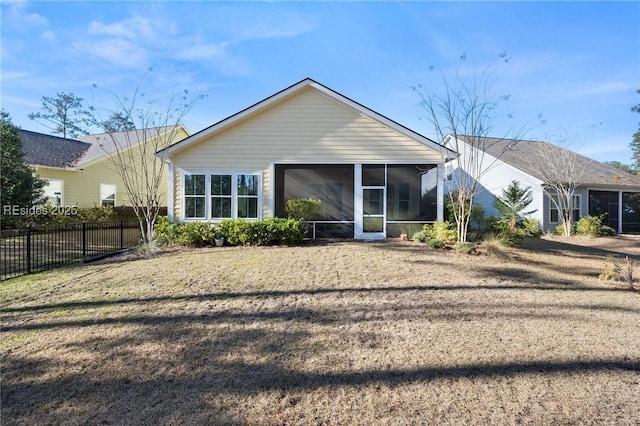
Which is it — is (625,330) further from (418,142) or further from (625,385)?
(418,142)

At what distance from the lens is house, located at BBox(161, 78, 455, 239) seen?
1383 cm

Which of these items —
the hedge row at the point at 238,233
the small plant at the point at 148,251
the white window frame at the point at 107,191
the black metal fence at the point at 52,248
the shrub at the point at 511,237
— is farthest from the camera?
the white window frame at the point at 107,191

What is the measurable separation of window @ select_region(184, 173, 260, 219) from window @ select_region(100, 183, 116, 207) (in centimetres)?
1159

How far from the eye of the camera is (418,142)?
1376cm

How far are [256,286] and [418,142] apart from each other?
9722 millimetres

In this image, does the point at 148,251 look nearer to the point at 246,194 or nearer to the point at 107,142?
the point at 246,194

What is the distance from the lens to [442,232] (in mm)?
12039

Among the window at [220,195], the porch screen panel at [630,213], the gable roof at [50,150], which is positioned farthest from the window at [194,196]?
the porch screen panel at [630,213]

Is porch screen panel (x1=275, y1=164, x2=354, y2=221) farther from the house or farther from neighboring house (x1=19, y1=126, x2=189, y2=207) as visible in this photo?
neighboring house (x1=19, y1=126, x2=189, y2=207)

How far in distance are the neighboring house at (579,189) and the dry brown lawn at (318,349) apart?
568 inches

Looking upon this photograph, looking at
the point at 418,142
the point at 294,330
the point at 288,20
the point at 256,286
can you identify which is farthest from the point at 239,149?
the point at 294,330

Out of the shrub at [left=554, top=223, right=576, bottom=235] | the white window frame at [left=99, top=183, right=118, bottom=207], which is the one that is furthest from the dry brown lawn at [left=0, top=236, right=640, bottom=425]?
the white window frame at [left=99, top=183, right=118, bottom=207]

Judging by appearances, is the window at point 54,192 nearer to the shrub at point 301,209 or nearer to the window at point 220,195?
the window at point 220,195

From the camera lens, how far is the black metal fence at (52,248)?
8633mm
